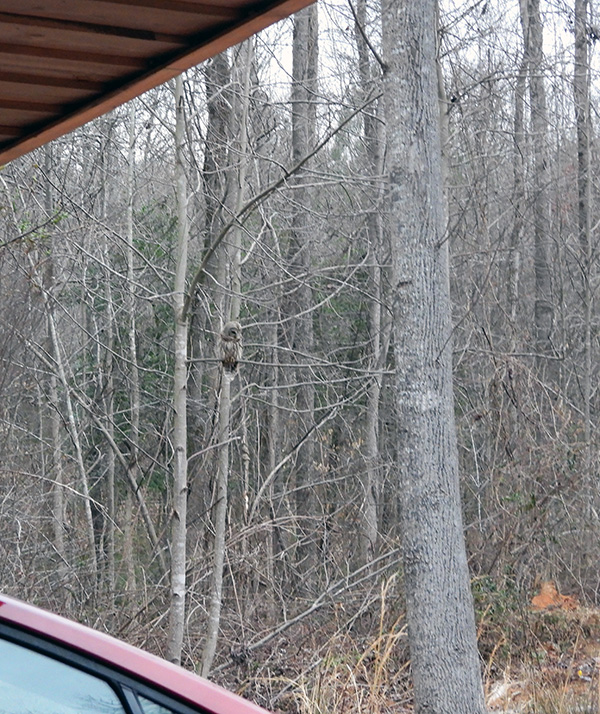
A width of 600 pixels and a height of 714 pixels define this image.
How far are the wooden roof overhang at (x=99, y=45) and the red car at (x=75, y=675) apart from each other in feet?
6.95

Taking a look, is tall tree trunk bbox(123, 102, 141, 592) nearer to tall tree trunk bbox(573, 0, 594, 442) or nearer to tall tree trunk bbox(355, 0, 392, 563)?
tall tree trunk bbox(355, 0, 392, 563)

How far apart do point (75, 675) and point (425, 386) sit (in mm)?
5245

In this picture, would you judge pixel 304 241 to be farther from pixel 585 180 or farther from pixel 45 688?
pixel 45 688

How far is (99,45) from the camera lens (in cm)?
324

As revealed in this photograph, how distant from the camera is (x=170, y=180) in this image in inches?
450

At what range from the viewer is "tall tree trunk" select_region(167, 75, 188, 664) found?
7125 mm

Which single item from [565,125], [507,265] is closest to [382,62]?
[507,265]

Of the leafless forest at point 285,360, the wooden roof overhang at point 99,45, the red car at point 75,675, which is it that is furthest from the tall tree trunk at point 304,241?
the red car at point 75,675

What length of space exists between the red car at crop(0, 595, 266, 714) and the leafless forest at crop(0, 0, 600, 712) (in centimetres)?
537

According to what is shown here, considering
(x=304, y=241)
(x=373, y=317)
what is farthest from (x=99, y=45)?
(x=373, y=317)

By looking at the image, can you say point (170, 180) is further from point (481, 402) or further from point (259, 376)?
point (481, 402)

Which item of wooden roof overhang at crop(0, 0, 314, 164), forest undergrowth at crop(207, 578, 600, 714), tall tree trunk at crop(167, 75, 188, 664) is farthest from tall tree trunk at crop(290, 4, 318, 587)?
wooden roof overhang at crop(0, 0, 314, 164)

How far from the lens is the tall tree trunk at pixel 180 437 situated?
7.12 meters

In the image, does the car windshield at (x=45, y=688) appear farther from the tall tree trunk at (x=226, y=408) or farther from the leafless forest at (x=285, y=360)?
the tall tree trunk at (x=226, y=408)
